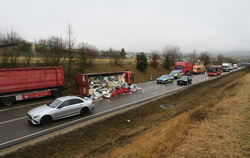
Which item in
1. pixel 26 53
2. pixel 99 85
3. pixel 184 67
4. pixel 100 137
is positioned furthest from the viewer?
pixel 184 67

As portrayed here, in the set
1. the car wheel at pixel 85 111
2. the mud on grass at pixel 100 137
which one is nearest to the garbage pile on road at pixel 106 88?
the car wheel at pixel 85 111

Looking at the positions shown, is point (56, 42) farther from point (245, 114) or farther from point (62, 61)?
point (245, 114)

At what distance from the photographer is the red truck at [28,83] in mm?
11656

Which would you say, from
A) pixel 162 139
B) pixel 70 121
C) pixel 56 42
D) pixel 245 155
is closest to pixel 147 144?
pixel 162 139

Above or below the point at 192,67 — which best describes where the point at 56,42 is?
above

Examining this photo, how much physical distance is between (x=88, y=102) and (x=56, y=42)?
14402 mm

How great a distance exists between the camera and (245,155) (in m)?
4.45

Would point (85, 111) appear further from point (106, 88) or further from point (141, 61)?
point (141, 61)

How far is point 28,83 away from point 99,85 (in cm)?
700

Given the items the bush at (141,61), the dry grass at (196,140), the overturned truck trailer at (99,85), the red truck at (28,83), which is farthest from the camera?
the bush at (141,61)

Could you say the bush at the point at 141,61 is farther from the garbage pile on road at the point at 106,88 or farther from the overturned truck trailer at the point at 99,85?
the overturned truck trailer at the point at 99,85

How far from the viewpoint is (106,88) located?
52.6 ft

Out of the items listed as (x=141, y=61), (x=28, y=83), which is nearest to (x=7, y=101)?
(x=28, y=83)

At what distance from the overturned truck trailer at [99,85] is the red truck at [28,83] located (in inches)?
91.0
